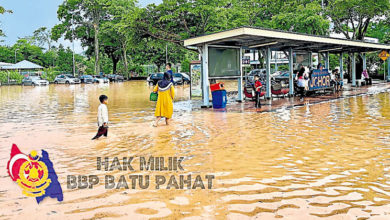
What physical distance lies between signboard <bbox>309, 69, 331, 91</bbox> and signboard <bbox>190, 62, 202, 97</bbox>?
605cm

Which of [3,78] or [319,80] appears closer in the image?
[319,80]

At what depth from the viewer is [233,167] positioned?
5.79m

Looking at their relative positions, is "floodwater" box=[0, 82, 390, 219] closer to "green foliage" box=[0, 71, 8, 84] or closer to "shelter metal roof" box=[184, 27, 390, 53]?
"shelter metal roof" box=[184, 27, 390, 53]

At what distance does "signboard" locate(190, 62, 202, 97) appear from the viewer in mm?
19438

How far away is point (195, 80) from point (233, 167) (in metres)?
14.4

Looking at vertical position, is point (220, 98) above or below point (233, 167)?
above

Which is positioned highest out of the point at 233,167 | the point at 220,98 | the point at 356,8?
the point at 356,8

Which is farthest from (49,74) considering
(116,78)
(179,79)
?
(179,79)

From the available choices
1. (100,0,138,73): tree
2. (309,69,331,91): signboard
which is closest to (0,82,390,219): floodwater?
(309,69,331,91): signboard

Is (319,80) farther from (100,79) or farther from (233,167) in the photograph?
(100,79)

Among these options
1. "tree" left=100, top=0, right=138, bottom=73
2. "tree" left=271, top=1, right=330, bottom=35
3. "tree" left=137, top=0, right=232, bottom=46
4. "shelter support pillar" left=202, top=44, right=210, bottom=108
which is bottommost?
"shelter support pillar" left=202, top=44, right=210, bottom=108

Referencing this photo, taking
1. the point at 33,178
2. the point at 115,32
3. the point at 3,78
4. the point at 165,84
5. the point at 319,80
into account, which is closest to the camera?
the point at 33,178

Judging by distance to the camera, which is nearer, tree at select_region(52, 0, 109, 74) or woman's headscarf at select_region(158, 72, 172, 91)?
woman's headscarf at select_region(158, 72, 172, 91)

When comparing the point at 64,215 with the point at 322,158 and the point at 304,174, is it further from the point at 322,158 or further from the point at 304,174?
the point at 322,158
